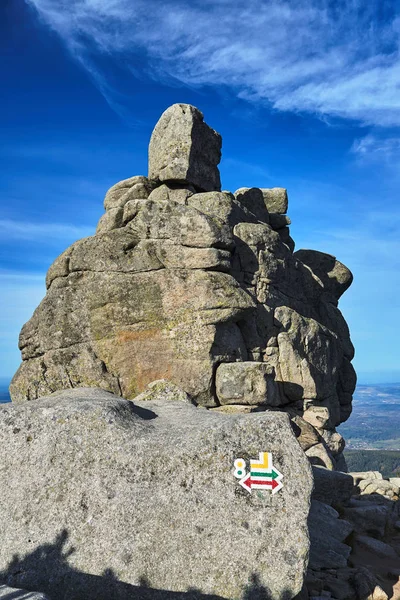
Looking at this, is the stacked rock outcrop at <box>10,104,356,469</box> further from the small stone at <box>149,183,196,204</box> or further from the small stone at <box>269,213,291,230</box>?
the small stone at <box>269,213,291,230</box>

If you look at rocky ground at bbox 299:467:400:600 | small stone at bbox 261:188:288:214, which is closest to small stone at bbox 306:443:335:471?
rocky ground at bbox 299:467:400:600

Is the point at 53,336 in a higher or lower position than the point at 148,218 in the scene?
lower

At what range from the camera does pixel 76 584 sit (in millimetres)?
9219

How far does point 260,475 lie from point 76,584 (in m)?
4.02

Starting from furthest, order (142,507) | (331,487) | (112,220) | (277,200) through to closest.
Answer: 1. (277,200)
2. (112,220)
3. (331,487)
4. (142,507)

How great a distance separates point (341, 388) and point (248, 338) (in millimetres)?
16100

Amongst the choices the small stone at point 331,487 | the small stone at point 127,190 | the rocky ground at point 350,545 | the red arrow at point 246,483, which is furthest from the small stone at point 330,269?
the red arrow at point 246,483

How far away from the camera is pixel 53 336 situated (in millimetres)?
26797

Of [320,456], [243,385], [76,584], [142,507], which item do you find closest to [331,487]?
[320,456]

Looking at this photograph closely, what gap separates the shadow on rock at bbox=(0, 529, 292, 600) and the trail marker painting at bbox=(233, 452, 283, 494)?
5.27 ft

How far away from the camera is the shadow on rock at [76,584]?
9.17 meters

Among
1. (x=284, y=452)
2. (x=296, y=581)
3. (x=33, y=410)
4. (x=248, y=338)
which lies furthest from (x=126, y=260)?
(x=296, y=581)

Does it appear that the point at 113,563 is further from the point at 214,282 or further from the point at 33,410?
the point at 214,282

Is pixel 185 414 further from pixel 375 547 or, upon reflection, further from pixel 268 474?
pixel 375 547
